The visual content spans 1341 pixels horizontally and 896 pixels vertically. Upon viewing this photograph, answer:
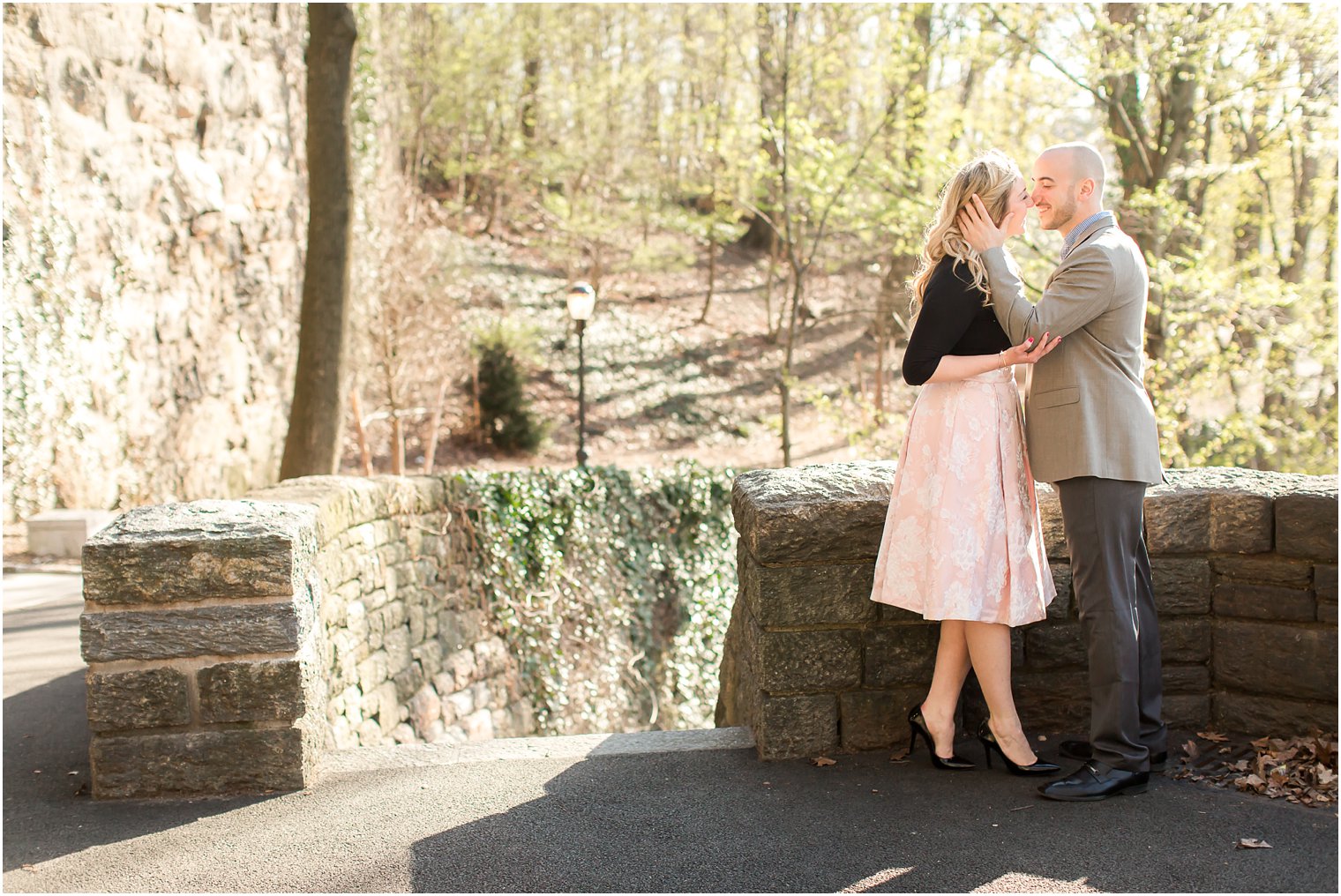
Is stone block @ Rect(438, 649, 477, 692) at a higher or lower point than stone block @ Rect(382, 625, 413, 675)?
lower

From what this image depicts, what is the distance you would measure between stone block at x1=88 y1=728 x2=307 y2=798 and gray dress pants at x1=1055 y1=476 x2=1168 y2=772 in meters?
2.49

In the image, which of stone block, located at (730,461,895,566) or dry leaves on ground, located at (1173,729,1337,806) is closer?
dry leaves on ground, located at (1173,729,1337,806)

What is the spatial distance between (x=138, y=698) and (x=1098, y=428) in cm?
308

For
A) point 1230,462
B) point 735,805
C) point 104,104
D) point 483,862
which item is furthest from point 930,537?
point 104,104

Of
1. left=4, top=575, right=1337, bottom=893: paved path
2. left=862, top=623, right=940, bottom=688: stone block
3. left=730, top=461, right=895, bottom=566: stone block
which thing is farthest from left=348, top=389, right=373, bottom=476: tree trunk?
left=862, top=623, right=940, bottom=688: stone block

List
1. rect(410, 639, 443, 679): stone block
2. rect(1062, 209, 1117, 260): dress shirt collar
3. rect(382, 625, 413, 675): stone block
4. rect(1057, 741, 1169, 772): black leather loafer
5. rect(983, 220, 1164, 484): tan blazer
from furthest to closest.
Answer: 1. rect(410, 639, 443, 679): stone block
2. rect(382, 625, 413, 675): stone block
3. rect(1057, 741, 1169, 772): black leather loafer
4. rect(1062, 209, 1117, 260): dress shirt collar
5. rect(983, 220, 1164, 484): tan blazer

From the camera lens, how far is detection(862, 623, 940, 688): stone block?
3.55 meters

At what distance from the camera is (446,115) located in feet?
73.3

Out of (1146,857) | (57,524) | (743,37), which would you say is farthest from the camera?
(743,37)

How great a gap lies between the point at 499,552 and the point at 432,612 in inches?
25.0

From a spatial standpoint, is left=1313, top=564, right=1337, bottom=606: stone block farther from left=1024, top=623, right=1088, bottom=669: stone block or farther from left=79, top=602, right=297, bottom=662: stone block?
left=79, top=602, right=297, bottom=662: stone block

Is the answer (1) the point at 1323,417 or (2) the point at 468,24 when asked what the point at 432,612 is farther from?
(2) the point at 468,24

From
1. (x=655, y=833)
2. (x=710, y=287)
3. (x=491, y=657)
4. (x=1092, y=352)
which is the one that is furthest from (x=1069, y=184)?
(x=710, y=287)

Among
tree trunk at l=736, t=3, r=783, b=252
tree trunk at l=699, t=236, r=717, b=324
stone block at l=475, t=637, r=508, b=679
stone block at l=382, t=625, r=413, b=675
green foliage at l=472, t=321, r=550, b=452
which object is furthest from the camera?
tree trunk at l=699, t=236, r=717, b=324
